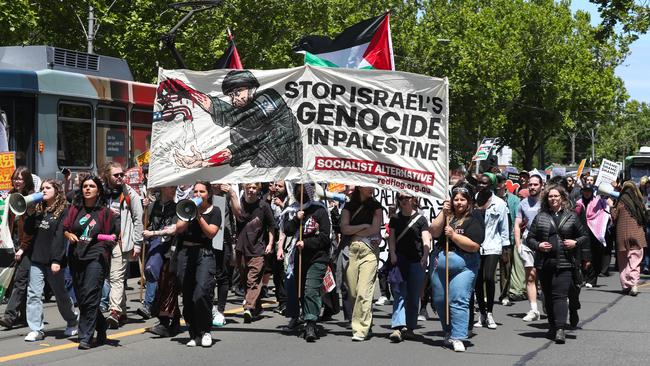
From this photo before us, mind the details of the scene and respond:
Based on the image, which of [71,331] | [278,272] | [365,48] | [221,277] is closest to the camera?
[71,331]

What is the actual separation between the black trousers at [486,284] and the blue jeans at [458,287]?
1538 millimetres

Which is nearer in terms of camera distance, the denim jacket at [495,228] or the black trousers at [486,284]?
the black trousers at [486,284]

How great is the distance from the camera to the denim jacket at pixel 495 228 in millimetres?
11281

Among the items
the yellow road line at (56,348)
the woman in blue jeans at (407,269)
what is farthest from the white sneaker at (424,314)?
the yellow road line at (56,348)

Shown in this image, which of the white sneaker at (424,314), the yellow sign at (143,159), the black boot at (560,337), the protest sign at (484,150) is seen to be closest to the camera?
the black boot at (560,337)

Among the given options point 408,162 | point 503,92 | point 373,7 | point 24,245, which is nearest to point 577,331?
point 408,162

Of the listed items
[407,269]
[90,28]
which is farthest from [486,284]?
[90,28]

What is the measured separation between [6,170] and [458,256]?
5838 millimetres

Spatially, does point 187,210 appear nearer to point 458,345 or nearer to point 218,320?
point 218,320

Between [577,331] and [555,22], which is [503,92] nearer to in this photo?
[555,22]

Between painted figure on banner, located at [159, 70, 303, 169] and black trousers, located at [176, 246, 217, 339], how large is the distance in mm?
1035

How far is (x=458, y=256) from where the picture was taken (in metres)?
9.28

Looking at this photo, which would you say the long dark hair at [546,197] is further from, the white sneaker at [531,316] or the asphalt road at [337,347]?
the white sneaker at [531,316]

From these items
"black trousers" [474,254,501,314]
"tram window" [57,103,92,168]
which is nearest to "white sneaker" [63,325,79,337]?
"black trousers" [474,254,501,314]
